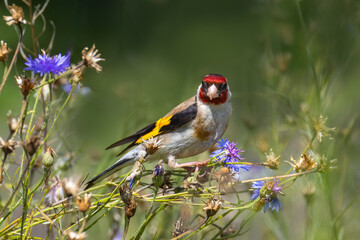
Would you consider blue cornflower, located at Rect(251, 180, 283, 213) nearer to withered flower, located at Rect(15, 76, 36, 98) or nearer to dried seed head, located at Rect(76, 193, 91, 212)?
dried seed head, located at Rect(76, 193, 91, 212)

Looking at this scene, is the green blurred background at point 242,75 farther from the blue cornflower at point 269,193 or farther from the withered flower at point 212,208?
the withered flower at point 212,208

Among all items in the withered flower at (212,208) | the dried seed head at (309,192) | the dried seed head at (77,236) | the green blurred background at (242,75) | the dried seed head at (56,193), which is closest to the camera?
the dried seed head at (77,236)

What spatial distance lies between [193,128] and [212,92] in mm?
173

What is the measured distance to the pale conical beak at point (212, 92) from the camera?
6.98 feet

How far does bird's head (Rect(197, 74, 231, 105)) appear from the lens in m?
2.14

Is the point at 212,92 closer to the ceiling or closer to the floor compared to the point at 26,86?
closer to the ceiling

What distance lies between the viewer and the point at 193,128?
2.21m

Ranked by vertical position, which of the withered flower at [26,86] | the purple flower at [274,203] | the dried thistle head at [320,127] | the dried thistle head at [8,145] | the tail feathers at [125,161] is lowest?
the purple flower at [274,203]

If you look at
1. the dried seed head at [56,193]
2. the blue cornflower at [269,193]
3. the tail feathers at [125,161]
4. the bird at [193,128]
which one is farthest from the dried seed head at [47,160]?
the bird at [193,128]

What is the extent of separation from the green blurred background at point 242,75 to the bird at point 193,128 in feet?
0.39

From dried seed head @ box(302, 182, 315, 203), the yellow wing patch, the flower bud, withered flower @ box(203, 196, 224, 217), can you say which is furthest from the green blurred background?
withered flower @ box(203, 196, 224, 217)

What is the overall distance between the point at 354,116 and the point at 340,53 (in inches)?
11.7

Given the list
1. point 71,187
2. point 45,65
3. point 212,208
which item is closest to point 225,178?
point 212,208

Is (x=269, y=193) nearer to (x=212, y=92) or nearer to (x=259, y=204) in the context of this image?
(x=259, y=204)
